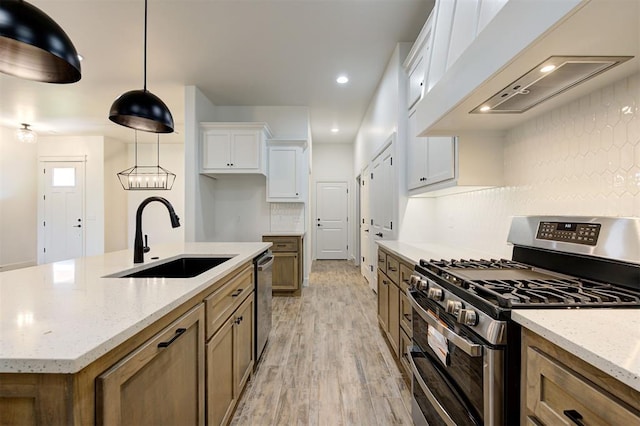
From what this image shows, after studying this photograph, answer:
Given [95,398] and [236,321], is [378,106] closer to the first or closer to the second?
[236,321]

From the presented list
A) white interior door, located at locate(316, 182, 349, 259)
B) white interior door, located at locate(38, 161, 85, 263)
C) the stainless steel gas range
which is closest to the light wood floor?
the stainless steel gas range

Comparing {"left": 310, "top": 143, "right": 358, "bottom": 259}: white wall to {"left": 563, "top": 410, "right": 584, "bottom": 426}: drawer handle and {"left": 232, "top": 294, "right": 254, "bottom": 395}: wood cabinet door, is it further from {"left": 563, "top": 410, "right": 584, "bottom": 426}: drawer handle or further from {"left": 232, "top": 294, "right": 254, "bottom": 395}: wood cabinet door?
{"left": 563, "top": 410, "right": 584, "bottom": 426}: drawer handle

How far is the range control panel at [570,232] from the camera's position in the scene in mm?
1196

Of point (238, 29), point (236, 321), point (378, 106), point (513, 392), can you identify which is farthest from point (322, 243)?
point (513, 392)

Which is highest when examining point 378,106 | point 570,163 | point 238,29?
point 238,29

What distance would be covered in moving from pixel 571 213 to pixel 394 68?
2550 mm

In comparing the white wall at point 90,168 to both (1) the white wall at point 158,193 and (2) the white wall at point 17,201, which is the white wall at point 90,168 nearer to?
(2) the white wall at point 17,201

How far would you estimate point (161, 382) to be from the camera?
0.95 meters

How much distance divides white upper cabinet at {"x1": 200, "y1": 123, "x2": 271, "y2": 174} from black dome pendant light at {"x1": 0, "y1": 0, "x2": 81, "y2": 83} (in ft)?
9.69

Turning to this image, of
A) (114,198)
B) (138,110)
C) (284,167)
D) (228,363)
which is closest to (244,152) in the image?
(284,167)

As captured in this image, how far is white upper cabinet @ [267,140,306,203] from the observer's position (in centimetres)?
477

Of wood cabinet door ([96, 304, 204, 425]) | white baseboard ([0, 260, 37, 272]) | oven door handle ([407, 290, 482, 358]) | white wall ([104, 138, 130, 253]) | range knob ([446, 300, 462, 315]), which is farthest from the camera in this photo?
white wall ([104, 138, 130, 253])

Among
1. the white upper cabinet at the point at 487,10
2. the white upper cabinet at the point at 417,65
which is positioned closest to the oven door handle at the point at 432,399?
the white upper cabinet at the point at 487,10

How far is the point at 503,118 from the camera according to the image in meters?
1.76
